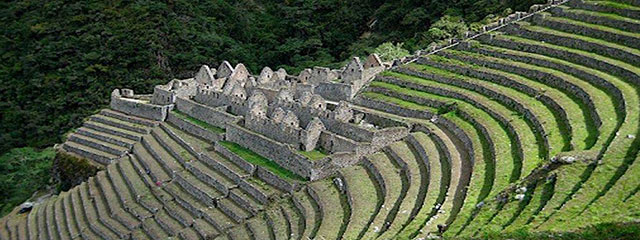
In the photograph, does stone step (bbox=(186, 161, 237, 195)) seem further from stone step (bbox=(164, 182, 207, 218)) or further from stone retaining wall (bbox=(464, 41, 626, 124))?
stone retaining wall (bbox=(464, 41, 626, 124))

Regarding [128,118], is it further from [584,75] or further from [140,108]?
[584,75]

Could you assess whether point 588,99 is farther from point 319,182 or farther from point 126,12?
point 126,12

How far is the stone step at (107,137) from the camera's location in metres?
28.5

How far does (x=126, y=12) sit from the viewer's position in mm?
46812

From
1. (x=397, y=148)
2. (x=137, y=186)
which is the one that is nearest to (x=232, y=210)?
(x=397, y=148)

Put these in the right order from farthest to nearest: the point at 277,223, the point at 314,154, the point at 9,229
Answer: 1. the point at 9,229
2. the point at 314,154
3. the point at 277,223

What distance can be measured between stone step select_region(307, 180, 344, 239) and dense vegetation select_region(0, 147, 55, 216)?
18.1 m

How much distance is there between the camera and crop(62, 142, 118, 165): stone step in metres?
28.1

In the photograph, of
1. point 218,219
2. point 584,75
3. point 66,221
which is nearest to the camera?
point 584,75

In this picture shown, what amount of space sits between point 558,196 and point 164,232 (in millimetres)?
13279

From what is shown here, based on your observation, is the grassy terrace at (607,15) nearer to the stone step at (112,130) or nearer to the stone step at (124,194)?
the stone step at (124,194)

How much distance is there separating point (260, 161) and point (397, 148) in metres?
5.03

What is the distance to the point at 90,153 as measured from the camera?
29125mm

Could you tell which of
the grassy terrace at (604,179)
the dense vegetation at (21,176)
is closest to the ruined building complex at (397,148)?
the grassy terrace at (604,179)
